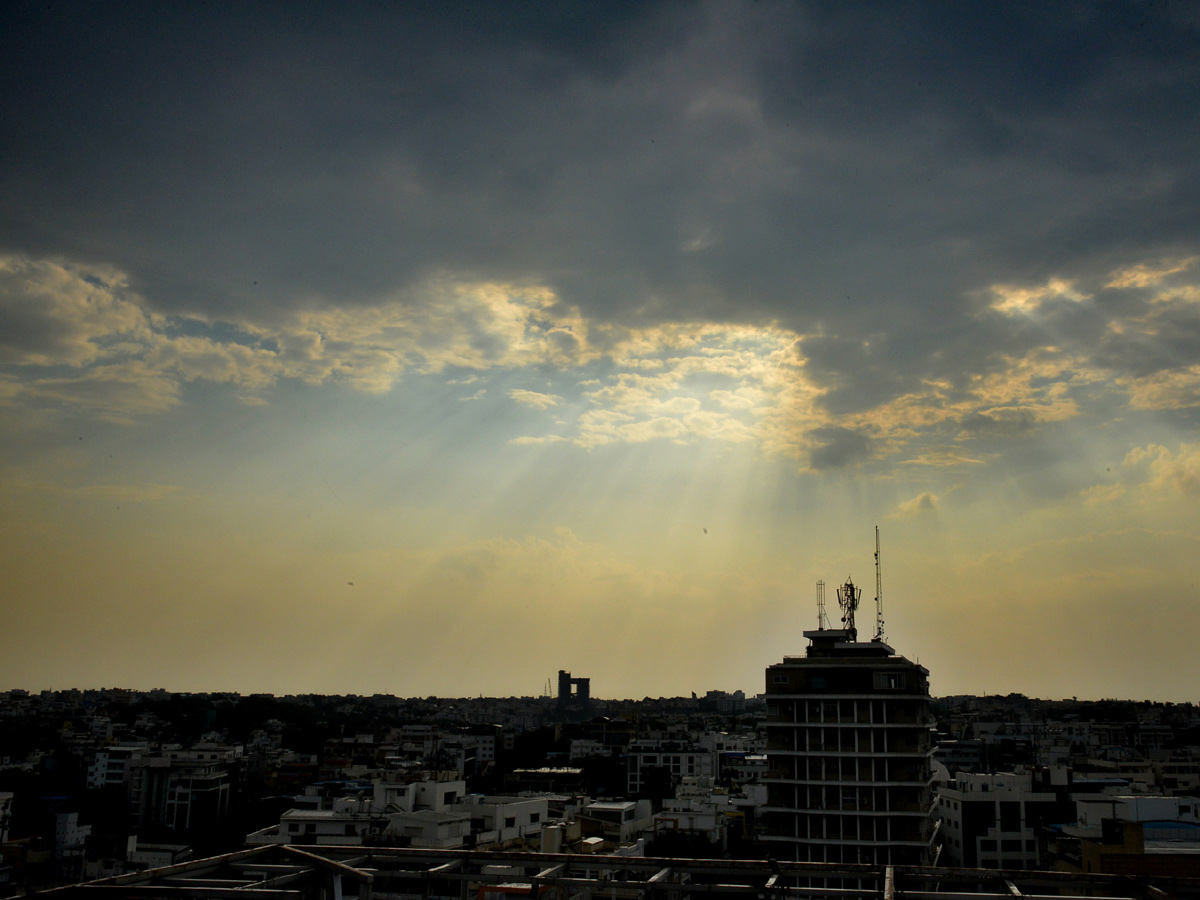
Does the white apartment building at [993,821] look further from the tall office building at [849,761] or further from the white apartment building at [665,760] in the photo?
the white apartment building at [665,760]

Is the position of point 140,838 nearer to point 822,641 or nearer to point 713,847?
point 713,847

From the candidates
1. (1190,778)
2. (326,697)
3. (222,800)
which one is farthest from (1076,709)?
(326,697)

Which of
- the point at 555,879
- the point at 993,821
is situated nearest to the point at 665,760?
the point at 993,821

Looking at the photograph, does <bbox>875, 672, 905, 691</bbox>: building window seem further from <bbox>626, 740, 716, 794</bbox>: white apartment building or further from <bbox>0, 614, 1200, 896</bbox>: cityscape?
<bbox>626, 740, 716, 794</bbox>: white apartment building

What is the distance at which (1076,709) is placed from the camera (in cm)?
13900

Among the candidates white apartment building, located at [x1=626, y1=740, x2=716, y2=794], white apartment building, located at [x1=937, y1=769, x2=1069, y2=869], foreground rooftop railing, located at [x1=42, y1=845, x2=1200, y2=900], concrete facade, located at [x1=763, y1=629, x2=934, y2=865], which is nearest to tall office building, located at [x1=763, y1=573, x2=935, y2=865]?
concrete facade, located at [x1=763, y1=629, x2=934, y2=865]

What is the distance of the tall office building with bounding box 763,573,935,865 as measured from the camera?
25.0 m

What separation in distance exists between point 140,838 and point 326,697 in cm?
15158

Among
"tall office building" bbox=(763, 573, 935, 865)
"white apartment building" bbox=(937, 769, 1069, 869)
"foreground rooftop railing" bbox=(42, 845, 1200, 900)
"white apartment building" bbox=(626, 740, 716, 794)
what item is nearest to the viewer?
"foreground rooftop railing" bbox=(42, 845, 1200, 900)

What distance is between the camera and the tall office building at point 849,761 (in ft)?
81.9

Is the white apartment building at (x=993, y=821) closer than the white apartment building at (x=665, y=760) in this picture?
Yes

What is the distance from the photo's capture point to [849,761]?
25.5 m

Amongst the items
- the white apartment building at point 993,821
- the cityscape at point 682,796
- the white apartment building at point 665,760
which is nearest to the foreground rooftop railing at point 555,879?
the cityscape at point 682,796

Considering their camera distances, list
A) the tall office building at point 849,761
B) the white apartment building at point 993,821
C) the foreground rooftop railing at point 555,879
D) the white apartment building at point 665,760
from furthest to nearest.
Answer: the white apartment building at point 665,760 → the white apartment building at point 993,821 → the tall office building at point 849,761 → the foreground rooftop railing at point 555,879
